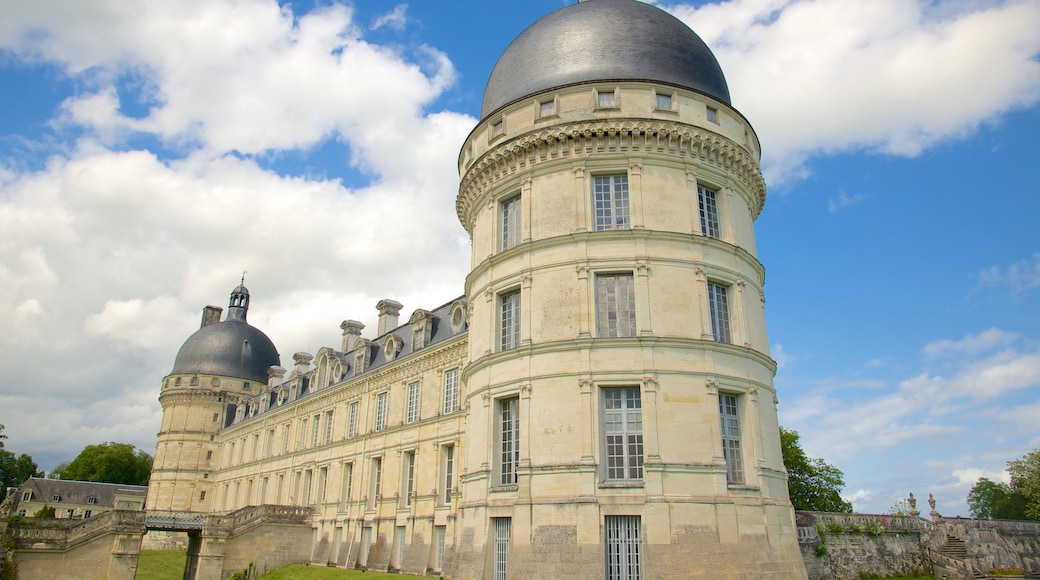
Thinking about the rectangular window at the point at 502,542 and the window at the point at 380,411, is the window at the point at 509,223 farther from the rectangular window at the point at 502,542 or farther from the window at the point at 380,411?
the window at the point at 380,411

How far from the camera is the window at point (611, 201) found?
19266mm

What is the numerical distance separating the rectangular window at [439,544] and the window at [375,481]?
18.7 feet

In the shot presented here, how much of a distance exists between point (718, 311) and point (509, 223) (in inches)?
261

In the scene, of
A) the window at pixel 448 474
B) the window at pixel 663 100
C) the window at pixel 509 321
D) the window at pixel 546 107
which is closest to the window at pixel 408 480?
the window at pixel 448 474

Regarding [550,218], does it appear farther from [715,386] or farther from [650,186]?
[715,386]

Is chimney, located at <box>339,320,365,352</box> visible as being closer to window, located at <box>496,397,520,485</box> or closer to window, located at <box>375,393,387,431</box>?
window, located at <box>375,393,387,431</box>

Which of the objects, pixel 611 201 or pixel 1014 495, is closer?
pixel 611 201

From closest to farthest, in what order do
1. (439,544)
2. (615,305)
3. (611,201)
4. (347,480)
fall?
(615,305) → (611,201) → (439,544) → (347,480)

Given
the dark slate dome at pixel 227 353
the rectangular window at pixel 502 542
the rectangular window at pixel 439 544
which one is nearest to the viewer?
the rectangular window at pixel 502 542

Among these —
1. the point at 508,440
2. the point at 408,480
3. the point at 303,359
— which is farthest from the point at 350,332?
the point at 508,440

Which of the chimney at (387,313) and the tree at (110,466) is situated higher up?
the chimney at (387,313)

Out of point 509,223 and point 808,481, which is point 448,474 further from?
point 808,481

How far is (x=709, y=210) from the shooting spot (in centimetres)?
2030

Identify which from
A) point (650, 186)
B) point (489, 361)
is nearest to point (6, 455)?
point (489, 361)
